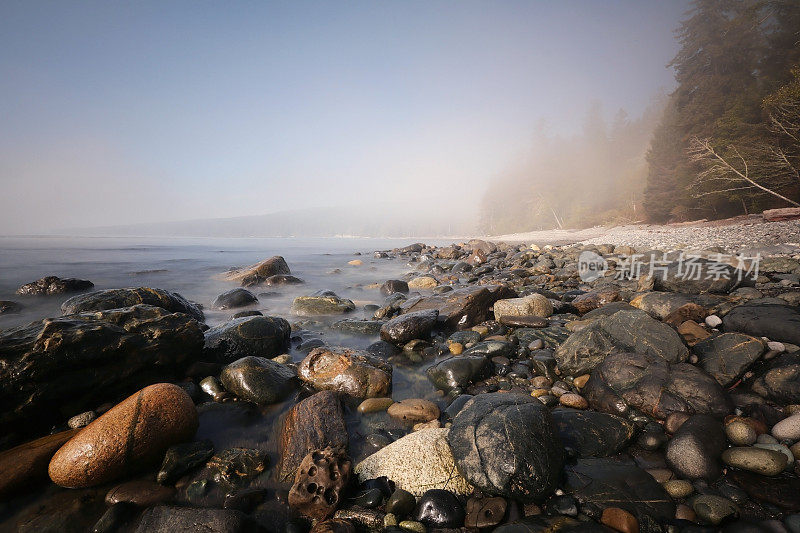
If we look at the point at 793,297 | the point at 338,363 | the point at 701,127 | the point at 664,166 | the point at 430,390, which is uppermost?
the point at 701,127

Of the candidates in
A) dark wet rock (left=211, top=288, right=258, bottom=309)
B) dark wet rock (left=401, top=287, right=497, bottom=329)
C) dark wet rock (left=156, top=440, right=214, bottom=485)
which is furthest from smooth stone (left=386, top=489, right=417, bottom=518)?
dark wet rock (left=211, top=288, right=258, bottom=309)

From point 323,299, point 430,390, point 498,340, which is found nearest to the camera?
point 430,390

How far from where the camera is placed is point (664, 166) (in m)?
32.2

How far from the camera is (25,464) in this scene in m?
2.62

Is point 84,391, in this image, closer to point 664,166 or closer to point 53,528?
point 53,528

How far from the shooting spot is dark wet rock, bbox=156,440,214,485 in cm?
269

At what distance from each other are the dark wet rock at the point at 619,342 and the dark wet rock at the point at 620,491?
1892 millimetres

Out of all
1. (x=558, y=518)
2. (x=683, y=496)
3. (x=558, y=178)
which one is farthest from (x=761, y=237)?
(x=558, y=178)

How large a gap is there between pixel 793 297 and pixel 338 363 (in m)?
8.45

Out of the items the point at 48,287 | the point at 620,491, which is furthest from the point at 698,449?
the point at 48,287

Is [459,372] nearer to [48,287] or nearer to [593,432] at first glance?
[593,432]

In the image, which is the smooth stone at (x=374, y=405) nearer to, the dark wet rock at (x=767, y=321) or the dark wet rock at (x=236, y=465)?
the dark wet rock at (x=236, y=465)

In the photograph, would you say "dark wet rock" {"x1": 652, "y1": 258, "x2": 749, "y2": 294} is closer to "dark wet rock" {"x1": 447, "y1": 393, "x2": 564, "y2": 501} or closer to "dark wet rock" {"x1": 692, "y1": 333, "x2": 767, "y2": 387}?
"dark wet rock" {"x1": 692, "y1": 333, "x2": 767, "y2": 387}

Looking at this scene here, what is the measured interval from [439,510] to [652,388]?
9.43 feet
